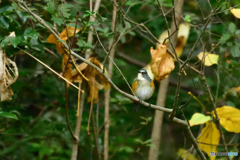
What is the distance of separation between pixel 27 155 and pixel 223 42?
9.73 ft

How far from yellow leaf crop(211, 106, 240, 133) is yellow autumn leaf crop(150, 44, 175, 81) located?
2.40 feet

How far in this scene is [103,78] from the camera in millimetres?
3025

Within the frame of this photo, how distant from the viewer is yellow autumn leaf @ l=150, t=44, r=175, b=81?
2.60m

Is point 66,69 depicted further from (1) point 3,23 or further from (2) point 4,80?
(1) point 3,23

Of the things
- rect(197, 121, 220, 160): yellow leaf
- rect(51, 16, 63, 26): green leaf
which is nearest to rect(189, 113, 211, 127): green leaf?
rect(197, 121, 220, 160): yellow leaf

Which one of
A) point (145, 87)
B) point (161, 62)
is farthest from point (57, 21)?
point (145, 87)

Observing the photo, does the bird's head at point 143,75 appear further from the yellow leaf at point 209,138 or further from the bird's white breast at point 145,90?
the yellow leaf at point 209,138

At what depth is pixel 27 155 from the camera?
455 centimetres

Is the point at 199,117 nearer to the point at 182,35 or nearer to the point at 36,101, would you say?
the point at 182,35

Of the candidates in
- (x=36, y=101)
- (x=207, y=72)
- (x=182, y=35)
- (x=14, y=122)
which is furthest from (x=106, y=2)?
(x=207, y=72)

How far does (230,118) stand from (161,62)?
2.90ft

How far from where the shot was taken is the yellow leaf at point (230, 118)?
2.98 m

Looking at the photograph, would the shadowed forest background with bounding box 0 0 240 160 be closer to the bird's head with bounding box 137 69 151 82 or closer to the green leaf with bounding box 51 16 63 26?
the green leaf with bounding box 51 16 63 26

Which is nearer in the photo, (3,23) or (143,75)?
(3,23)
